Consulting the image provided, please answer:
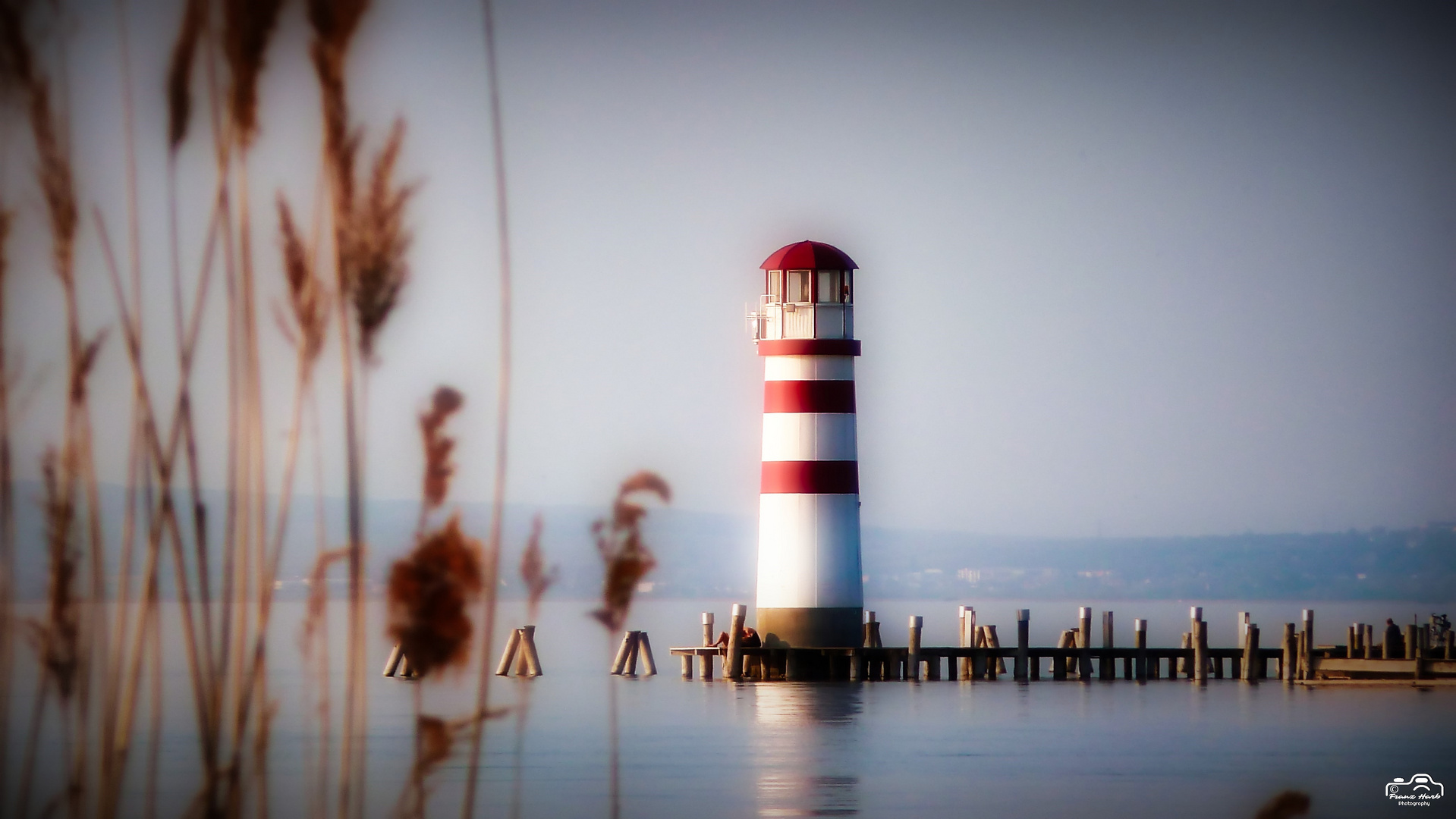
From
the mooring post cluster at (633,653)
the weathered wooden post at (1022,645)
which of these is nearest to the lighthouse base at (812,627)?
the mooring post cluster at (633,653)

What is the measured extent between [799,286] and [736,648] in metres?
5.83

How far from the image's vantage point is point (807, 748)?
Answer: 21969 mm

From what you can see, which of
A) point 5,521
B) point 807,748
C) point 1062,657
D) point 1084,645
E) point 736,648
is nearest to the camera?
point 5,521

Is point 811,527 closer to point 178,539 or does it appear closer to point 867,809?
point 867,809

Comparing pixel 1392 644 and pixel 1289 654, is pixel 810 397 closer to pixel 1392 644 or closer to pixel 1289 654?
pixel 1289 654

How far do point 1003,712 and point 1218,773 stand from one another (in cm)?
736

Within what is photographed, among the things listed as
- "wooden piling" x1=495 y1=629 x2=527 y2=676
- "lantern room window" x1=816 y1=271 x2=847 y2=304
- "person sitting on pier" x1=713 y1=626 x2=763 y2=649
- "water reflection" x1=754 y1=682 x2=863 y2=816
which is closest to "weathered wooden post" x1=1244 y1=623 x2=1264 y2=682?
"water reflection" x1=754 y1=682 x2=863 y2=816

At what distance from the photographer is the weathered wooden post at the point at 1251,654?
30.9 meters

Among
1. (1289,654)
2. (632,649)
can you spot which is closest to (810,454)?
(632,649)

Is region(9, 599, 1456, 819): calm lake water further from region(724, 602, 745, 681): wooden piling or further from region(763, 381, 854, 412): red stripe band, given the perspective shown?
region(763, 381, 854, 412): red stripe band

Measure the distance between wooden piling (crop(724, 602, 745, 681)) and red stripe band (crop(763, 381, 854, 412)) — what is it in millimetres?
3526

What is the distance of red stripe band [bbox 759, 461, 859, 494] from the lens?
2658cm

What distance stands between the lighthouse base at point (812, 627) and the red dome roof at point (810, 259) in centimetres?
527

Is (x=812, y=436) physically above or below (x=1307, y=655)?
above
